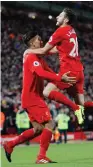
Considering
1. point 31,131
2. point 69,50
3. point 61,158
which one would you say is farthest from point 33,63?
point 61,158

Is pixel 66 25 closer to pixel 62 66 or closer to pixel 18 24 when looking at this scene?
pixel 62 66

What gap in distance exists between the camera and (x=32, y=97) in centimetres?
972

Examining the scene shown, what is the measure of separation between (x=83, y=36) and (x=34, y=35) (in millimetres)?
25763

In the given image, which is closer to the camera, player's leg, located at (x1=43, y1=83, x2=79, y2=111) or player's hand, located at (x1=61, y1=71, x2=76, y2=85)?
player's hand, located at (x1=61, y1=71, x2=76, y2=85)

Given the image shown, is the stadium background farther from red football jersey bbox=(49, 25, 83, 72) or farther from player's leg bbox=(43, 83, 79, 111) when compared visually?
red football jersey bbox=(49, 25, 83, 72)

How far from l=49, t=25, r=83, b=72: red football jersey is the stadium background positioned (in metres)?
14.5

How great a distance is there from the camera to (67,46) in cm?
1000

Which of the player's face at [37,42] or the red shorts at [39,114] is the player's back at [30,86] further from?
the player's face at [37,42]

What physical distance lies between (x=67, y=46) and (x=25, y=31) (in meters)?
23.2

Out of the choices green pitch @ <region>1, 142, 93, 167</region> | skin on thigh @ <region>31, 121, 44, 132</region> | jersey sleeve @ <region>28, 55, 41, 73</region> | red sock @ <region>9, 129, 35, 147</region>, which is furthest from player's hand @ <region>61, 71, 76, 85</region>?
green pitch @ <region>1, 142, 93, 167</region>

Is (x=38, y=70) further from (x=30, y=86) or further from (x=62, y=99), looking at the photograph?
(x=62, y=99)

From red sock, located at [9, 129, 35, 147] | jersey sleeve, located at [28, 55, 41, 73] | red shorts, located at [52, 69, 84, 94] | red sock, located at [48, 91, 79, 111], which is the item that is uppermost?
jersey sleeve, located at [28, 55, 41, 73]

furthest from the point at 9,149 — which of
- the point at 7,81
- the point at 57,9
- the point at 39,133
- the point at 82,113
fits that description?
the point at 57,9

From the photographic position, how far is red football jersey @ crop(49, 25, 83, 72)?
9859 millimetres
